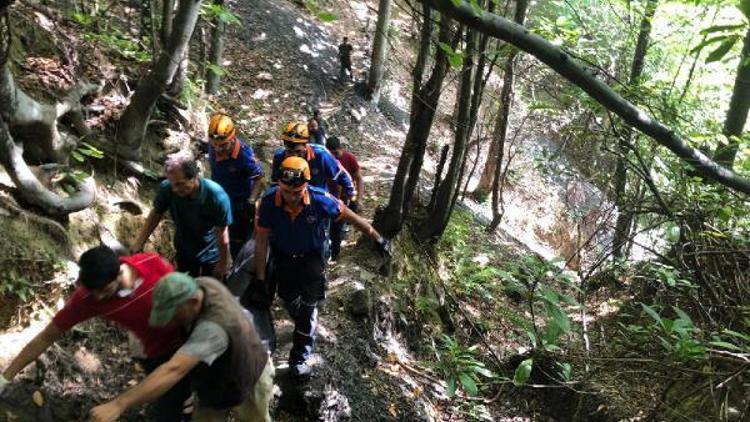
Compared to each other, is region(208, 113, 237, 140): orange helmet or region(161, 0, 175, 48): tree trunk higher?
region(161, 0, 175, 48): tree trunk

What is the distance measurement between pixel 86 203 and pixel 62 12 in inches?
128

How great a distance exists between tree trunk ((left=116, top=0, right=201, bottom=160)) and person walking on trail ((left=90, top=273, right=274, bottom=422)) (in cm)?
347

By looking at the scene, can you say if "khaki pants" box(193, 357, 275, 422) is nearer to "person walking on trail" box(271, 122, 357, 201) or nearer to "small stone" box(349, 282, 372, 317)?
"person walking on trail" box(271, 122, 357, 201)

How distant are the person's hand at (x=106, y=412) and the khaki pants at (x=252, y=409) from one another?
94cm

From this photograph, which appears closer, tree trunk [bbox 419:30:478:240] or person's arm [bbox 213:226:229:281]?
person's arm [bbox 213:226:229:281]

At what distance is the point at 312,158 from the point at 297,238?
166 cm

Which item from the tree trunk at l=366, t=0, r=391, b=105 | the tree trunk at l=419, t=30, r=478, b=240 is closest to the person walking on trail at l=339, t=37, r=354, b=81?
the tree trunk at l=366, t=0, r=391, b=105

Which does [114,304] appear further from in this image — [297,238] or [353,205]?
[353,205]

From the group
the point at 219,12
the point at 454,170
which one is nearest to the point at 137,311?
the point at 219,12

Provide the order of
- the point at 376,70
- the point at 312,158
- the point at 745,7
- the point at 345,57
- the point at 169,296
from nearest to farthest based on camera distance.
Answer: the point at 745,7
the point at 169,296
the point at 312,158
the point at 345,57
the point at 376,70

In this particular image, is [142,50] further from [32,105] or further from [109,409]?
[109,409]

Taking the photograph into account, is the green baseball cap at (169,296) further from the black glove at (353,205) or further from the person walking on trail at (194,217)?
the black glove at (353,205)

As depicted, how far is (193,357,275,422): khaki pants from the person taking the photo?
141 inches

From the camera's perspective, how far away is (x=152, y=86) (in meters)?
6.17
